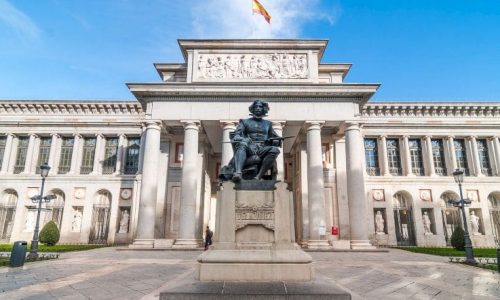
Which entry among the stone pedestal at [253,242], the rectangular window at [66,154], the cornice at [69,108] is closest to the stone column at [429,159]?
the cornice at [69,108]

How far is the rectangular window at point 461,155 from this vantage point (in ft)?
111

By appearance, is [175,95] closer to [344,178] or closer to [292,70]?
[292,70]

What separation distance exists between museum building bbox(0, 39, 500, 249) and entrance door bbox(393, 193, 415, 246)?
130 mm

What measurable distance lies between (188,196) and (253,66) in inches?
449

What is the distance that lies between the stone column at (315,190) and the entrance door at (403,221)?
14.2 m

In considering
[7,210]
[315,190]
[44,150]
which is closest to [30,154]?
[44,150]

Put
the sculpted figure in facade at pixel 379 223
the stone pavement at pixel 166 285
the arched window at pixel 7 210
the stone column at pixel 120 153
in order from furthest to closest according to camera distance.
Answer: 1. the stone column at pixel 120 153
2. the arched window at pixel 7 210
3. the sculpted figure in facade at pixel 379 223
4. the stone pavement at pixel 166 285

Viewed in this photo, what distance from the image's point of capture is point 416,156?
3431 cm

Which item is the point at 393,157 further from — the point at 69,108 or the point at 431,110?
the point at 69,108

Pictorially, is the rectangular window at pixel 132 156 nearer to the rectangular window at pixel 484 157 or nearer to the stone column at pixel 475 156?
the stone column at pixel 475 156

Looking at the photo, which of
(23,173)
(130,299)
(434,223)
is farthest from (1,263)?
(434,223)

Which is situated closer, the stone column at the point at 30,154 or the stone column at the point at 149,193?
the stone column at the point at 149,193

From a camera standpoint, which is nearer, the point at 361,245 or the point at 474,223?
the point at 361,245

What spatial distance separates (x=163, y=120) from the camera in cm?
2348
